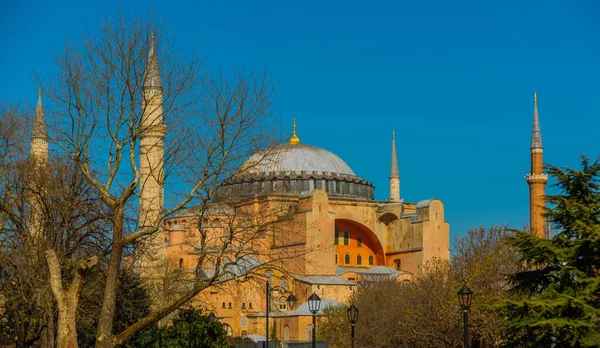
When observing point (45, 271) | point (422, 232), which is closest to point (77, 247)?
point (45, 271)

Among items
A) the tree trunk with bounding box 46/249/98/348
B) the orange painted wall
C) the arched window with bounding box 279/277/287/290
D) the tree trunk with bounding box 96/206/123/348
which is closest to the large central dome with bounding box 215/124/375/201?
the orange painted wall

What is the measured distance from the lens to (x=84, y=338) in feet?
90.1

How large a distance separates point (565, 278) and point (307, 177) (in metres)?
54.1

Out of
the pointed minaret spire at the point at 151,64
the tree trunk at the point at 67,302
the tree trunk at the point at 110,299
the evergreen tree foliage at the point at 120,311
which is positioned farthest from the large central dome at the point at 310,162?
the tree trunk at the point at 67,302

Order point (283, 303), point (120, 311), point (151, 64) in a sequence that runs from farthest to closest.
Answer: point (283, 303) < point (120, 311) < point (151, 64)

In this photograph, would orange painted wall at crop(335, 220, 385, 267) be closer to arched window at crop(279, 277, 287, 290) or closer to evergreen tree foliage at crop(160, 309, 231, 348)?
arched window at crop(279, 277, 287, 290)

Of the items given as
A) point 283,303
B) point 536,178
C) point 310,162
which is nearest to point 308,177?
point 310,162

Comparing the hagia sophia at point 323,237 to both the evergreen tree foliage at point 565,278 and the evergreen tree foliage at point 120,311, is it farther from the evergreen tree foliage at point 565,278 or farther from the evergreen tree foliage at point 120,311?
the evergreen tree foliage at point 565,278

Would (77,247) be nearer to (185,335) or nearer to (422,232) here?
(185,335)

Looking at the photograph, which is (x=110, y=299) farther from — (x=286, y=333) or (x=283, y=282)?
(x=283, y=282)

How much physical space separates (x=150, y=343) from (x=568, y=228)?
647 inches

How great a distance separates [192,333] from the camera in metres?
26.4

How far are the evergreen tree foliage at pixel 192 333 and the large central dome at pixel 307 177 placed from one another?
127 feet

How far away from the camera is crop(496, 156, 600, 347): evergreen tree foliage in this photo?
16062 mm
